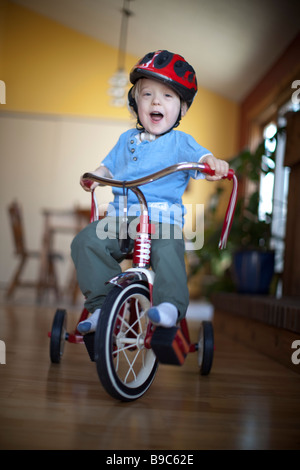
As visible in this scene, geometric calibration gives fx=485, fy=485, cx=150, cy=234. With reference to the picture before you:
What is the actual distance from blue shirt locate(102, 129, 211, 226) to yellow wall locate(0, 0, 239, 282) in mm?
4965

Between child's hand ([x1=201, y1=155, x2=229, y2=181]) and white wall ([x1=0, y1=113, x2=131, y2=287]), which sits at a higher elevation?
white wall ([x1=0, y1=113, x2=131, y2=287])

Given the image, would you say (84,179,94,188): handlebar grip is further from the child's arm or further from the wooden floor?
the wooden floor

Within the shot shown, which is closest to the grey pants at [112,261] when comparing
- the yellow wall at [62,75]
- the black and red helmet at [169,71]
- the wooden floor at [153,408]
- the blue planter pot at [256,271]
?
Answer: the wooden floor at [153,408]

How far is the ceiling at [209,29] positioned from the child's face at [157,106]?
9.24ft

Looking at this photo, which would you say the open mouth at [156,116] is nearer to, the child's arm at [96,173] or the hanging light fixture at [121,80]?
the child's arm at [96,173]

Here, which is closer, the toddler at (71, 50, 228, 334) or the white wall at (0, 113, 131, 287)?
the toddler at (71, 50, 228, 334)

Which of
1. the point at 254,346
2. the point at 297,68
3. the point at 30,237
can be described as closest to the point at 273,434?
the point at 254,346

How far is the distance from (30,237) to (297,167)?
4.43m

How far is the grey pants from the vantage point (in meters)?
1.25

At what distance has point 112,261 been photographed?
1.35 meters

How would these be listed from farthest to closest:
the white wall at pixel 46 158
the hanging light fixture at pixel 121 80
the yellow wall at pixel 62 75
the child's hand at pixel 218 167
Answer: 1. the white wall at pixel 46 158
2. the yellow wall at pixel 62 75
3. the hanging light fixture at pixel 121 80
4. the child's hand at pixel 218 167

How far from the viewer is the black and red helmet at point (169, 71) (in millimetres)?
1331

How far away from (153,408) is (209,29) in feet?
12.7

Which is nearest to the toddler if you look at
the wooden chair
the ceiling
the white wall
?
the ceiling
